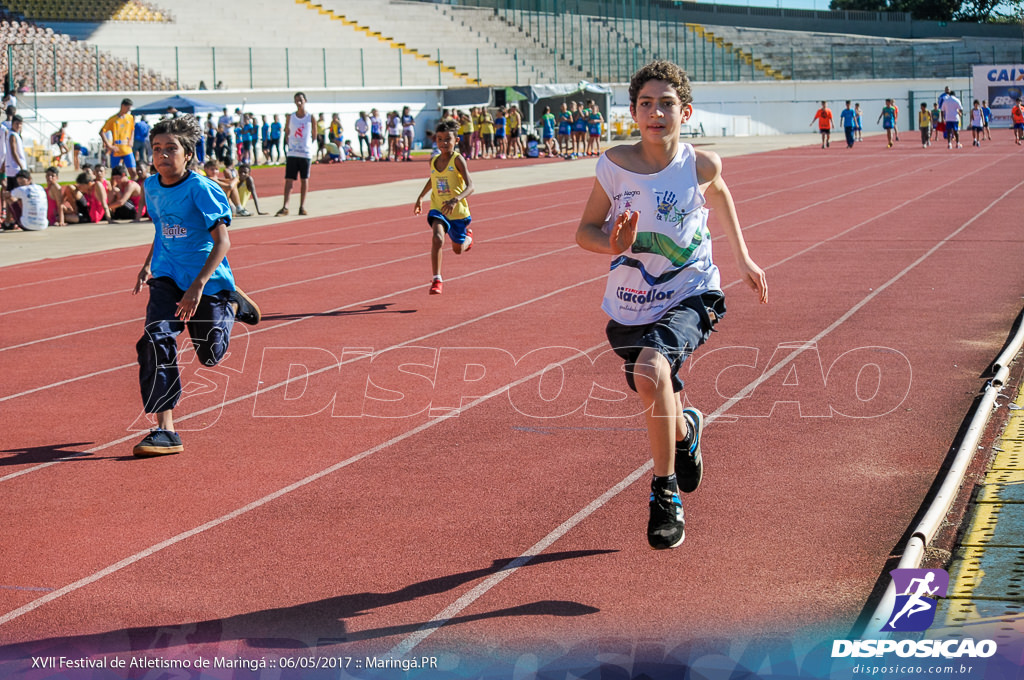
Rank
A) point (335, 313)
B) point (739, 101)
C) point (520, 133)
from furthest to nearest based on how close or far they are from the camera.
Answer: point (739, 101) → point (520, 133) → point (335, 313)

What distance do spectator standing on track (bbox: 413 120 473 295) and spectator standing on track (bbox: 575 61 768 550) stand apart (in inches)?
269

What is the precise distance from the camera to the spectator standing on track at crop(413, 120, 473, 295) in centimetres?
1188

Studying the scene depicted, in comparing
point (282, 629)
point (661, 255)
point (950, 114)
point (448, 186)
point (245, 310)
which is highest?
point (950, 114)

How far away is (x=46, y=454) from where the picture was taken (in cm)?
686

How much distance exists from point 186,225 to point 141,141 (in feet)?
93.3

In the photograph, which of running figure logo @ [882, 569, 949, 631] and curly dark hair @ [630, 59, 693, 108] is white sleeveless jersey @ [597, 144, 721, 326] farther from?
running figure logo @ [882, 569, 949, 631]

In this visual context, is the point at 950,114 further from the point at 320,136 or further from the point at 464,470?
the point at 464,470

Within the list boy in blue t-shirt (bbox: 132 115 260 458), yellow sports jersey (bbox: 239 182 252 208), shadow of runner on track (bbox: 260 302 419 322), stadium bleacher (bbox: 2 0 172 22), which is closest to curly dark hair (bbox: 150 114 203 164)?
boy in blue t-shirt (bbox: 132 115 260 458)

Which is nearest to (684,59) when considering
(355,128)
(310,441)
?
(355,128)

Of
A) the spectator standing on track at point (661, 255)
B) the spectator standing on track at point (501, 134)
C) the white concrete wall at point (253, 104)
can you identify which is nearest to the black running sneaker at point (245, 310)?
the spectator standing on track at point (661, 255)

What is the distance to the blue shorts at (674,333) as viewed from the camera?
15.9 feet

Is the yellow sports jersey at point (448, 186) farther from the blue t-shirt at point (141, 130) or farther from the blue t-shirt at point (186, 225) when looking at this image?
the blue t-shirt at point (141, 130)

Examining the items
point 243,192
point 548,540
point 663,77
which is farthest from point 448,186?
point 243,192

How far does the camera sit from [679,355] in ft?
16.0
